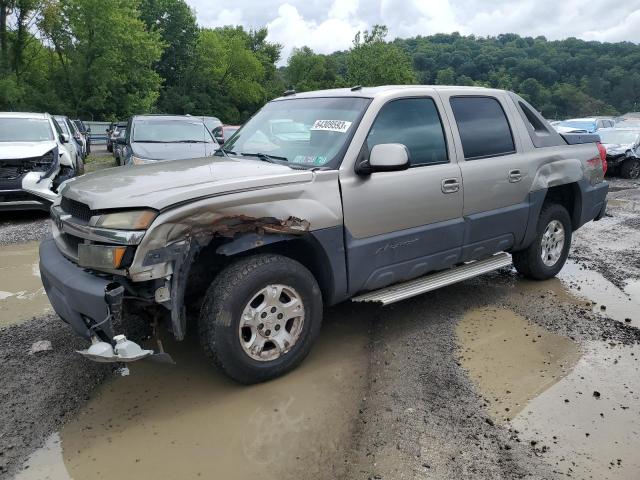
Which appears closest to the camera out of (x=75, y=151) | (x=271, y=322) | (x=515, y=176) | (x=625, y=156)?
(x=271, y=322)

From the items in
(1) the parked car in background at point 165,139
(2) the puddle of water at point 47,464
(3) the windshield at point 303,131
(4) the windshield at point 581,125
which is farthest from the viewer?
(4) the windshield at point 581,125

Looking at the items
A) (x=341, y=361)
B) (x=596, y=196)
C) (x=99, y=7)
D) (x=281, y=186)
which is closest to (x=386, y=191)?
A: (x=281, y=186)

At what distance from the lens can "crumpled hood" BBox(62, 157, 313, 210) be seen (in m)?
3.01

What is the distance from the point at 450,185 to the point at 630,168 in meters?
13.7

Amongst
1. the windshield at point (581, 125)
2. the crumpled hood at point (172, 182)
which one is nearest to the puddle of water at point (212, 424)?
the crumpled hood at point (172, 182)

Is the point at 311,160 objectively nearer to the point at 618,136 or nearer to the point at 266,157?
the point at 266,157

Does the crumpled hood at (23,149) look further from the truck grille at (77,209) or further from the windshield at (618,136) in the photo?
the windshield at (618,136)

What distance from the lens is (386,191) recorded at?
12.5 ft

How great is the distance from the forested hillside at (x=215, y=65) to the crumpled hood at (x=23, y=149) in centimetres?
2487

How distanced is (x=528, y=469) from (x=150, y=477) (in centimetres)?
191

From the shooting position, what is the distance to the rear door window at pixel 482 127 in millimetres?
4471

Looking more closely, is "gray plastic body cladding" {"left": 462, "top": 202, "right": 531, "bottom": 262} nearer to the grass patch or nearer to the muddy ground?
the muddy ground

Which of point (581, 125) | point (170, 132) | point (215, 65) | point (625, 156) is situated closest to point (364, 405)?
A: point (170, 132)

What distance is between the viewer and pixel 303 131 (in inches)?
160
